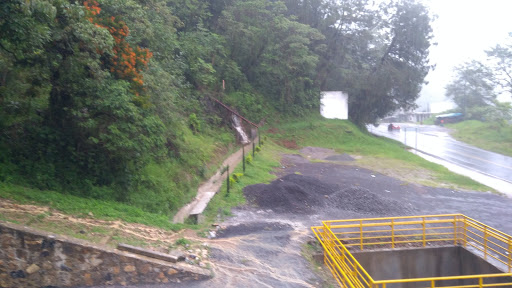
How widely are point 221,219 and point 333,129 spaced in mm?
24700

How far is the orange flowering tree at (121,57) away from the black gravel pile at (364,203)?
27.7ft

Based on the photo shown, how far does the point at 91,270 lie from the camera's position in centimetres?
781

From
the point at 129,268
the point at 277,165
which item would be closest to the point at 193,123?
the point at 277,165

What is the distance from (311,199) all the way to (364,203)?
2107 millimetres

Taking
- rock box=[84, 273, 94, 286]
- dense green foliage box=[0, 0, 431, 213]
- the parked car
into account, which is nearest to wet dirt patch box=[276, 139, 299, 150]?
dense green foliage box=[0, 0, 431, 213]

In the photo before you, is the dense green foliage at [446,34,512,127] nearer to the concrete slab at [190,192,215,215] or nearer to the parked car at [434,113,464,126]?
the parked car at [434,113,464,126]

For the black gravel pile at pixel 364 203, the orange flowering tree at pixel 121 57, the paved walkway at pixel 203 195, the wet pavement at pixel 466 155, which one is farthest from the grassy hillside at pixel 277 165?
the wet pavement at pixel 466 155

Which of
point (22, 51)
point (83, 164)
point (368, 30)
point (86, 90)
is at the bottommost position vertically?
point (83, 164)

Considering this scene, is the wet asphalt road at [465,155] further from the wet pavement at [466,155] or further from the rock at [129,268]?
the rock at [129,268]

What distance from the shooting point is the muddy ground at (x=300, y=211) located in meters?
9.27

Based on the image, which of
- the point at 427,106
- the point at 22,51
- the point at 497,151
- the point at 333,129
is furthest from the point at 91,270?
the point at 427,106

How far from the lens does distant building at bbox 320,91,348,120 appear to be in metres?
39.9

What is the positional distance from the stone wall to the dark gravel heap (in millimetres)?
7319

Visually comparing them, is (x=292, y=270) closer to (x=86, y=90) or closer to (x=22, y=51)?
(x=86, y=90)
